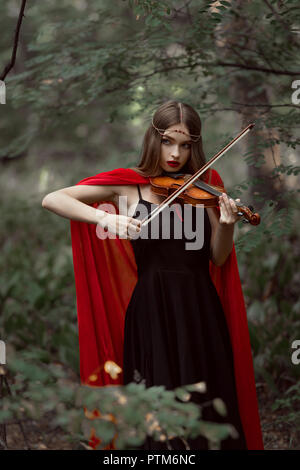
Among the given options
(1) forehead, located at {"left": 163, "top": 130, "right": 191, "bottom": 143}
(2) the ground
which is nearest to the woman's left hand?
(1) forehead, located at {"left": 163, "top": 130, "right": 191, "bottom": 143}

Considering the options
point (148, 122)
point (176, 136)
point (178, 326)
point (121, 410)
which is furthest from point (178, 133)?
point (148, 122)

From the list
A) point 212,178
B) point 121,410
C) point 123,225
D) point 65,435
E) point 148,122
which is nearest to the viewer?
point 121,410

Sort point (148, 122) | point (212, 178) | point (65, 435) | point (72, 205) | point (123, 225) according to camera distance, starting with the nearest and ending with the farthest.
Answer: point (123, 225), point (72, 205), point (212, 178), point (65, 435), point (148, 122)

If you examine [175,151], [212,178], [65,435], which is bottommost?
[65,435]

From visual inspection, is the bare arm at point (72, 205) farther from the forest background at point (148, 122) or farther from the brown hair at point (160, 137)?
the forest background at point (148, 122)

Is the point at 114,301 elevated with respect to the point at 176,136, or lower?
lower

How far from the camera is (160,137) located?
239 cm

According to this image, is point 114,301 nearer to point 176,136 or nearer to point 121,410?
point 176,136

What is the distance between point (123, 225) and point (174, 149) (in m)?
0.50

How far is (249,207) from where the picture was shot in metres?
2.19

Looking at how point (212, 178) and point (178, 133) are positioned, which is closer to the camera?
point (178, 133)

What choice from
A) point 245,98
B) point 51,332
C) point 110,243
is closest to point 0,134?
point 51,332

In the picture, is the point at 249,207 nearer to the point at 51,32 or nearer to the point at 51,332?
the point at 51,32

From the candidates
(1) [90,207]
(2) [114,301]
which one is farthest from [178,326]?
(1) [90,207]
